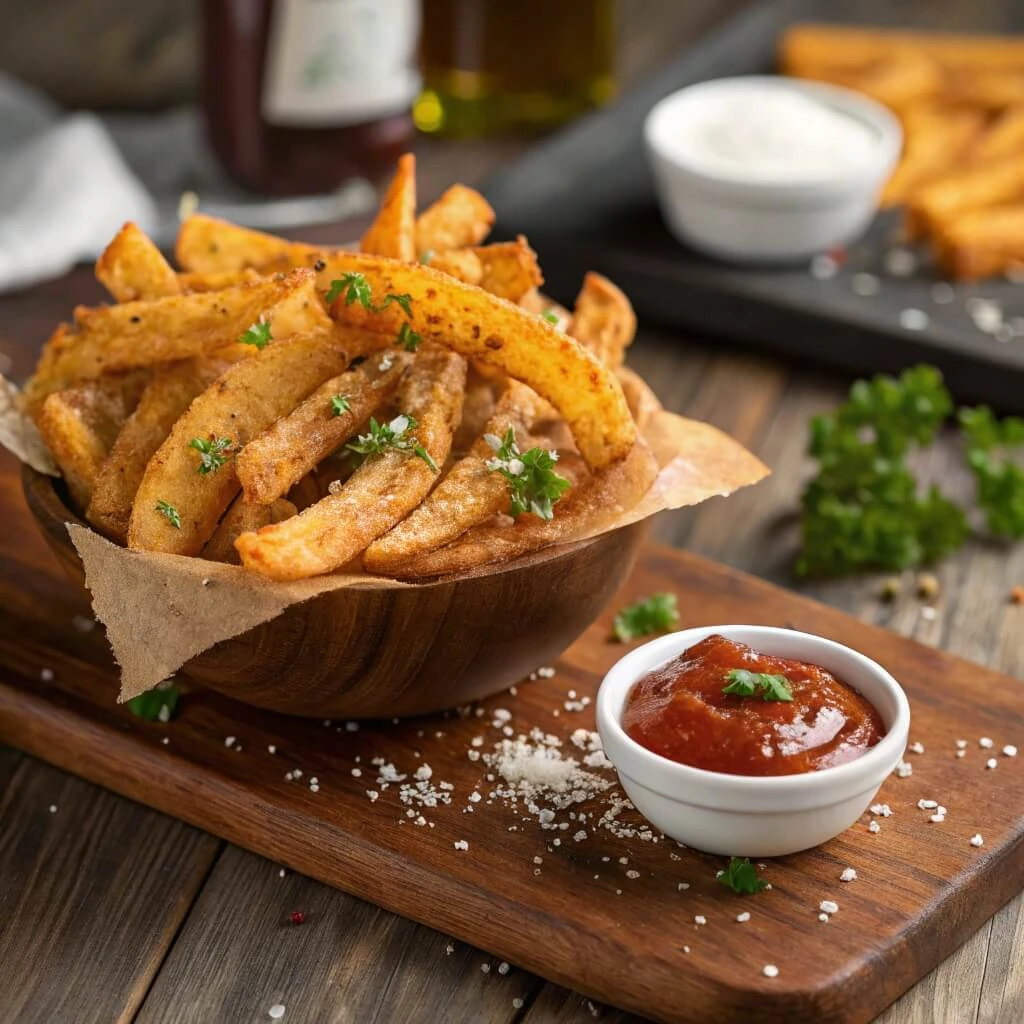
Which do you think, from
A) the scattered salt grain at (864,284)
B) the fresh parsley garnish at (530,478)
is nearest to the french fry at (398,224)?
the fresh parsley garnish at (530,478)

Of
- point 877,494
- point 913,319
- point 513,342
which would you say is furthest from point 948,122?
point 513,342

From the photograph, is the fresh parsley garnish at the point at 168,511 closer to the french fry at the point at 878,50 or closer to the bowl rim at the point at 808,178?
the bowl rim at the point at 808,178

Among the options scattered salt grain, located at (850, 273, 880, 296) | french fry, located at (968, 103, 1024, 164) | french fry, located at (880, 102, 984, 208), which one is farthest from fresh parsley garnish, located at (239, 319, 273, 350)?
french fry, located at (968, 103, 1024, 164)

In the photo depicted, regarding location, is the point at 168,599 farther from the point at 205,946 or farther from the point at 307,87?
the point at 307,87

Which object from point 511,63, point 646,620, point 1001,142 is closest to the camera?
point 646,620

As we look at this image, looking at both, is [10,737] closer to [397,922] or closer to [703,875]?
[397,922]

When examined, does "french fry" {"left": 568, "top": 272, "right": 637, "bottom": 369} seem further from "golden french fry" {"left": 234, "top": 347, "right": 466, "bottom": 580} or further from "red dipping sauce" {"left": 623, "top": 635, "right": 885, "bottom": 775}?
"red dipping sauce" {"left": 623, "top": 635, "right": 885, "bottom": 775}
